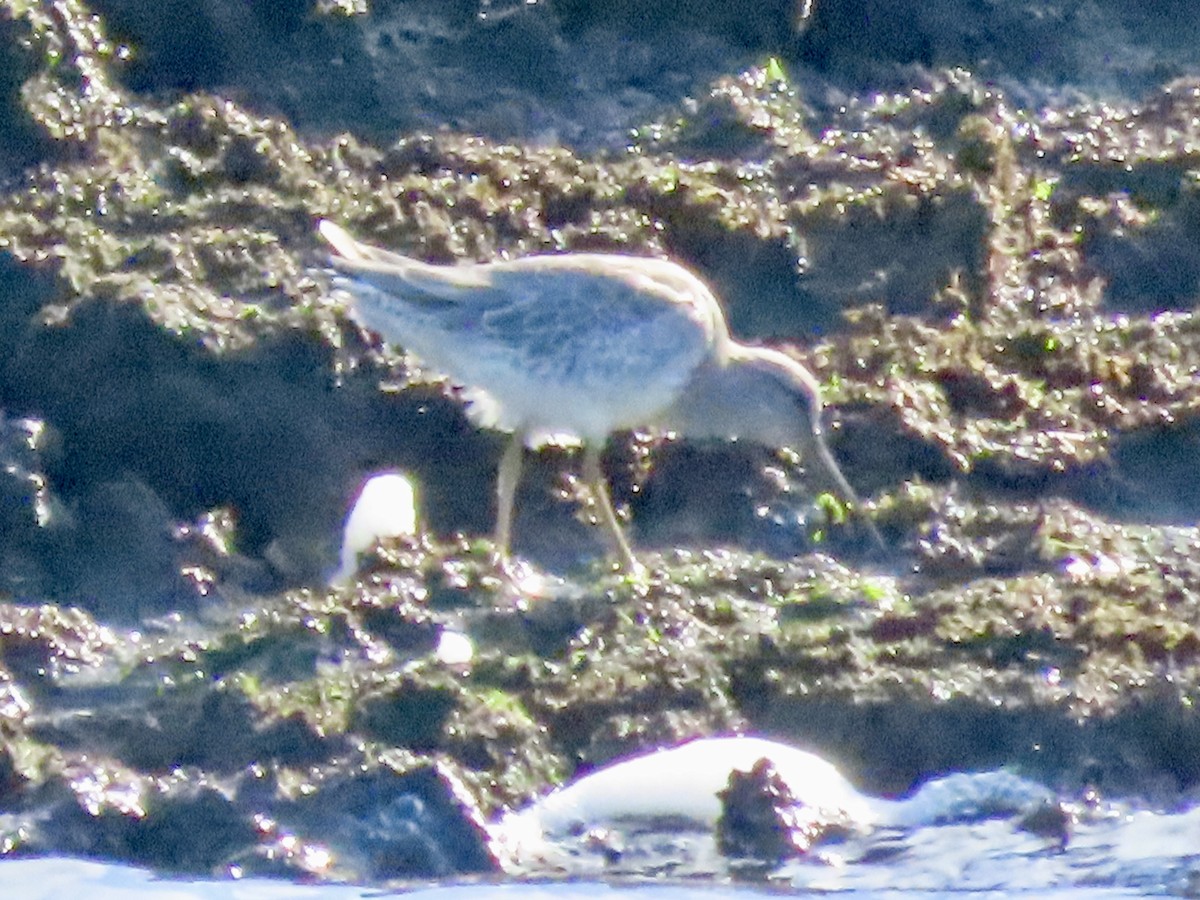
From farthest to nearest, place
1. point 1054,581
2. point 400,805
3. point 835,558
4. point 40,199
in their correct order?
point 40,199
point 835,558
point 1054,581
point 400,805

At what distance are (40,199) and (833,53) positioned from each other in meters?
3.08

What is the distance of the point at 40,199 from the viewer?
8359mm

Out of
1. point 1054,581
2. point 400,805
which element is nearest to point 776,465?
point 1054,581

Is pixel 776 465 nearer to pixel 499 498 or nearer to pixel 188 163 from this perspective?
pixel 499 498

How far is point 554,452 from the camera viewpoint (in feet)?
26.1

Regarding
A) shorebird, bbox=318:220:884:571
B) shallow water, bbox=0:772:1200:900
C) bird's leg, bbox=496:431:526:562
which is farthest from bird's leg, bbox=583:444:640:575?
shallow water, bbox=0:772:1200:900

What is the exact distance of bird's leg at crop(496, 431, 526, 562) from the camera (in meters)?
7.43

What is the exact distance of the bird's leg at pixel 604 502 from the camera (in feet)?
24.1

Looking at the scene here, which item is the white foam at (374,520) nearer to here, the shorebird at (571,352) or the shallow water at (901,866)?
the shorebird at (571,352)

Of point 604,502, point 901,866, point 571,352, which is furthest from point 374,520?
point 901,866

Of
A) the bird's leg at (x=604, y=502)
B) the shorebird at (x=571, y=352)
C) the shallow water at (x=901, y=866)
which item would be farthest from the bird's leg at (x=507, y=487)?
the shallow water at (x=901, y=866)

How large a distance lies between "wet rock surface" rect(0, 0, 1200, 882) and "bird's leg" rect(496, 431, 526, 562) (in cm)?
10

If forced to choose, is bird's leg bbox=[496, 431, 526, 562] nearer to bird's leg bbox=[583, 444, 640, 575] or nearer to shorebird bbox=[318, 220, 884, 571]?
shorebird bbox=[318, 220, 884, 571]

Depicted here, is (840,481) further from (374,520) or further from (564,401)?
(374,520)
